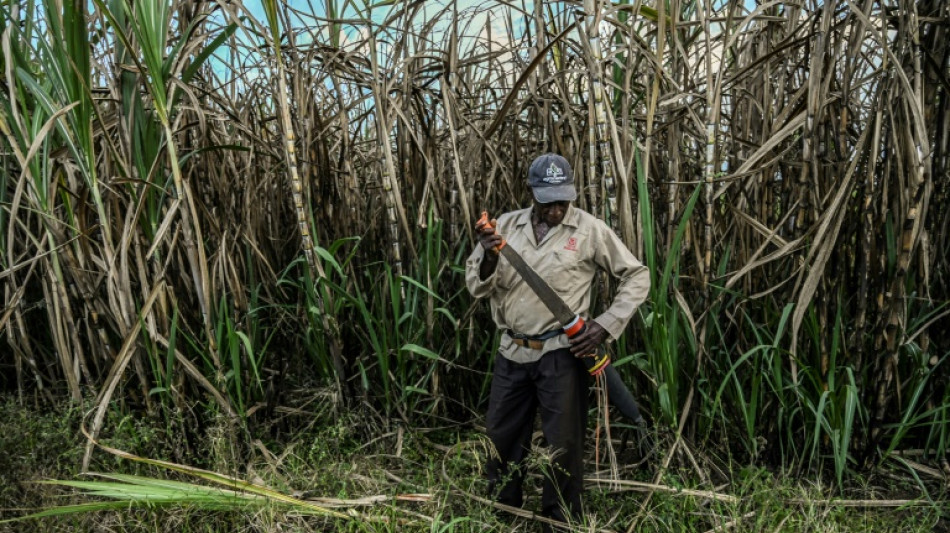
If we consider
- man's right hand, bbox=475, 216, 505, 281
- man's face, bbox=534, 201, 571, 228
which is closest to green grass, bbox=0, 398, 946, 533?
man's right hand, bbox=475, 216, 505, 281

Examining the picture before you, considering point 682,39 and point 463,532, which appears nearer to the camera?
point 463,532

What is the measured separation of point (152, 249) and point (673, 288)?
178 cm

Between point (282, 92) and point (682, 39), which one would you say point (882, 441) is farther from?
point (282, 92)

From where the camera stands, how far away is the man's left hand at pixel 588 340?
232 centimetres

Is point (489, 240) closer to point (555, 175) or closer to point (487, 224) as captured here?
point (487, 224)

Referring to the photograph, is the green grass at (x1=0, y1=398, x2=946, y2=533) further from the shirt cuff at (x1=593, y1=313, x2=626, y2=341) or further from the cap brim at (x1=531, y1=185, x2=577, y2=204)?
the cap brim at (x1=531, y1=185, x2=577, y2=204)

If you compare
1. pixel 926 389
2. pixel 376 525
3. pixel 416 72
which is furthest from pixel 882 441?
pixel 416 72

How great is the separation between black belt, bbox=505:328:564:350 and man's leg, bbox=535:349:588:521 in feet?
0.15

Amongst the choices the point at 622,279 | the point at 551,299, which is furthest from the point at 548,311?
the point at 622,279

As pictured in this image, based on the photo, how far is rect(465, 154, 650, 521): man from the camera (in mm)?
2387

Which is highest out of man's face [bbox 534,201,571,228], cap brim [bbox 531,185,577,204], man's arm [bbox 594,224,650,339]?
cap brim [bbox 531,185,577,204]

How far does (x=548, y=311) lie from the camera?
2.44 m

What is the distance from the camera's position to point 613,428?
307 centimetres

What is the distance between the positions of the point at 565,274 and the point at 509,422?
1.90 ft
